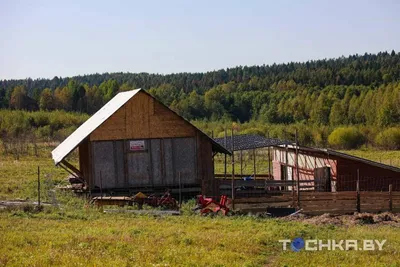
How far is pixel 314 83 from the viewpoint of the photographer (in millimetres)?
160000

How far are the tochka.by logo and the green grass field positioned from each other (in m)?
0.31

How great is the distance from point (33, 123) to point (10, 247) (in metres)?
86.8

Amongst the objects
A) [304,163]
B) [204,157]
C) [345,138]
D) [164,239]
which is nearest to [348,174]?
[304,163]

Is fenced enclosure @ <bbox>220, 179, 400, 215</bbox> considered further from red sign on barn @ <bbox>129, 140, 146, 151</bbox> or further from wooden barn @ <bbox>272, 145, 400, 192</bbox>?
red sign on barn @ <bbox>129, 140, 146, 151</bbox>

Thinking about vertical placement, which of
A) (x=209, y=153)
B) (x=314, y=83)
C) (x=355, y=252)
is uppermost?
(x=314, y=83)

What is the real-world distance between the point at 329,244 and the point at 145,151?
14.8 metres

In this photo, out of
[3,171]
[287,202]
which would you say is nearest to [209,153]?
[287,202]

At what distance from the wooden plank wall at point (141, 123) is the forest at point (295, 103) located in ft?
185

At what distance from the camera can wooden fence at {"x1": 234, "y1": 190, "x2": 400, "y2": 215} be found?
2720cm

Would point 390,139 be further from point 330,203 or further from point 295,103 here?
point 330,203

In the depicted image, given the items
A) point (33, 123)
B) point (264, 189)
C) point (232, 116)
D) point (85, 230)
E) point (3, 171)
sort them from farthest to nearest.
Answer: point (232, 116), point (33, 123), point (3, 171), point (264, 189), point (85, 230)

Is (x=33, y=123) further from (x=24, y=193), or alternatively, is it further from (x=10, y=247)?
(x=10, y=247)

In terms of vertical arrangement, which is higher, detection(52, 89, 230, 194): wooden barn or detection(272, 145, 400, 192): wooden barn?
detection(52, 89, 230, 194): wooden barn

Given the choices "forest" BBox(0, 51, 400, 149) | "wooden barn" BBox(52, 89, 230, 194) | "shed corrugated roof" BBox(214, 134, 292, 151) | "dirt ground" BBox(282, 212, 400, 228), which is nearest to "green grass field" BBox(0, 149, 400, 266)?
"dirt ground" BBox(282, 212, 400, 228)
